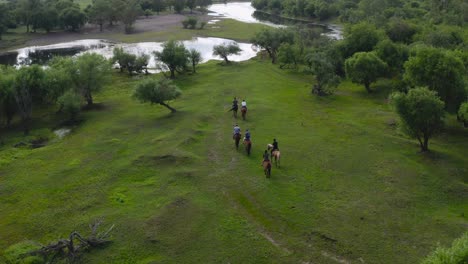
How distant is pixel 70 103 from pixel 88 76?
711 cm

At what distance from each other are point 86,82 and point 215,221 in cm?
3955

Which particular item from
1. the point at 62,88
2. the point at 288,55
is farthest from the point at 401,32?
the point at 62,88

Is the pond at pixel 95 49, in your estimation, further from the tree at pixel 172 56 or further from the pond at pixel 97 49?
the tree at pixel 172 56

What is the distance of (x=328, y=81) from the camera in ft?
213

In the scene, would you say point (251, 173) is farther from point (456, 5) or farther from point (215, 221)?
point (456, 5)

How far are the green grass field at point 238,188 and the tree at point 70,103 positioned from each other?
1841 mm

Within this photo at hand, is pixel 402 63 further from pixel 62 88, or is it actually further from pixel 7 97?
pixel 7 97

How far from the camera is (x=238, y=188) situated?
3503cm

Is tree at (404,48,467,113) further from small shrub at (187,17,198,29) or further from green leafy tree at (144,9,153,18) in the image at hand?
green leafy tree at (144,9,153,18)

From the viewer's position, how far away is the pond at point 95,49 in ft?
348

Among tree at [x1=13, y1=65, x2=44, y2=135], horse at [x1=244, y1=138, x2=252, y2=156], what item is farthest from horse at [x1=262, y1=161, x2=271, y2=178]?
tree at [x1=13, y1=65, x2=44, y2=135]

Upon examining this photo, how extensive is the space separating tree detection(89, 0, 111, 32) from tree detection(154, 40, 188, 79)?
8104 cm

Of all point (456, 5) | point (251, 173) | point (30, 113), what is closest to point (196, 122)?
point (251, 173)

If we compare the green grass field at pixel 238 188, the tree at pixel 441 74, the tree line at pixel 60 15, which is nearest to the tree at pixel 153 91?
the green grass field at pixel 238 188
